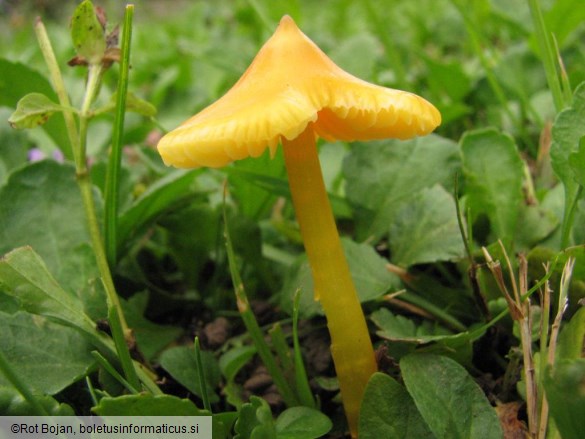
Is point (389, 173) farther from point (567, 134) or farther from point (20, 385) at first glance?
point (20, 385)

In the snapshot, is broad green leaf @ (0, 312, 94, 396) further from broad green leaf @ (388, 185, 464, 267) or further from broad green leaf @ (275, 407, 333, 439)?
broad green leaf @ (388, 185, 464, 267)

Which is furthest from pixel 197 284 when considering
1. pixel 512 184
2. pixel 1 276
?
pixel 512 184

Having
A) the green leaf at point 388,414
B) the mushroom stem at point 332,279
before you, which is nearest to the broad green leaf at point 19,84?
the mushroom stem at point 332,279

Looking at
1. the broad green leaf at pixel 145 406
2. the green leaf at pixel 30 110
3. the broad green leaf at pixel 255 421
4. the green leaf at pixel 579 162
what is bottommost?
the broad green leaf at pixel 255 421

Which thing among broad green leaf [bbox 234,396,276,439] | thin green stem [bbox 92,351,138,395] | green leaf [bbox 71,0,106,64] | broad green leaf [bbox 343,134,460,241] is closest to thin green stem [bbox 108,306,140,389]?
thin green stem [bbox 92,351,138,395]

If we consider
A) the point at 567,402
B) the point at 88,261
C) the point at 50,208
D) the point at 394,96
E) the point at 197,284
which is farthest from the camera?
the point at 197,284

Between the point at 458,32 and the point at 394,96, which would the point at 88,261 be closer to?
the point at 394,96

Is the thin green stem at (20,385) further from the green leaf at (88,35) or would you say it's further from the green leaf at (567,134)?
the green leaf at (567,134)
